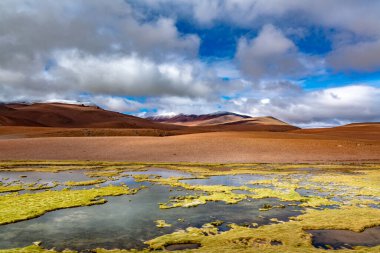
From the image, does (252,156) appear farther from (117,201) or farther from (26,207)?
(26,207)

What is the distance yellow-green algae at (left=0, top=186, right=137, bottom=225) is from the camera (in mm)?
19312

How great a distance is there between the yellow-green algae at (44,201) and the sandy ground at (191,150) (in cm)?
2860

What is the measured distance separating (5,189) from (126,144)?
126 feet

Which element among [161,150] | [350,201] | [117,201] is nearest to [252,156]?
[161,150]

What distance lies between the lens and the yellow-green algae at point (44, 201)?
1931 centimetres

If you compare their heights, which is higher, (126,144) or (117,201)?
(126,144)

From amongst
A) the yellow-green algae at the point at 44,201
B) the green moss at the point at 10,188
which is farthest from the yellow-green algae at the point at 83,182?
the green moss at the point at 10,188

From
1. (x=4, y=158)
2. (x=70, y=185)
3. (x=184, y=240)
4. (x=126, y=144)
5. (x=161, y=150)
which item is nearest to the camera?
(x=184, y=240)

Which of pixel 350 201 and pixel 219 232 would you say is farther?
pixel 350 201

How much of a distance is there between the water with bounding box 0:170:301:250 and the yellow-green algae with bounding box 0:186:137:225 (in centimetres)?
87

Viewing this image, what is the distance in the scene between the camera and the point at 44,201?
2281 centimetres

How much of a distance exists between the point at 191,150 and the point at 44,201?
3980 centimetres

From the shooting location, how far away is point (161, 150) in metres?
61.6

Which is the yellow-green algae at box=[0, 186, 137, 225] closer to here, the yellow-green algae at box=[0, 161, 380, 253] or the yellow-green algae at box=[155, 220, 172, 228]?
the yellow-green algae at box=[0, 161, 380, 253]
